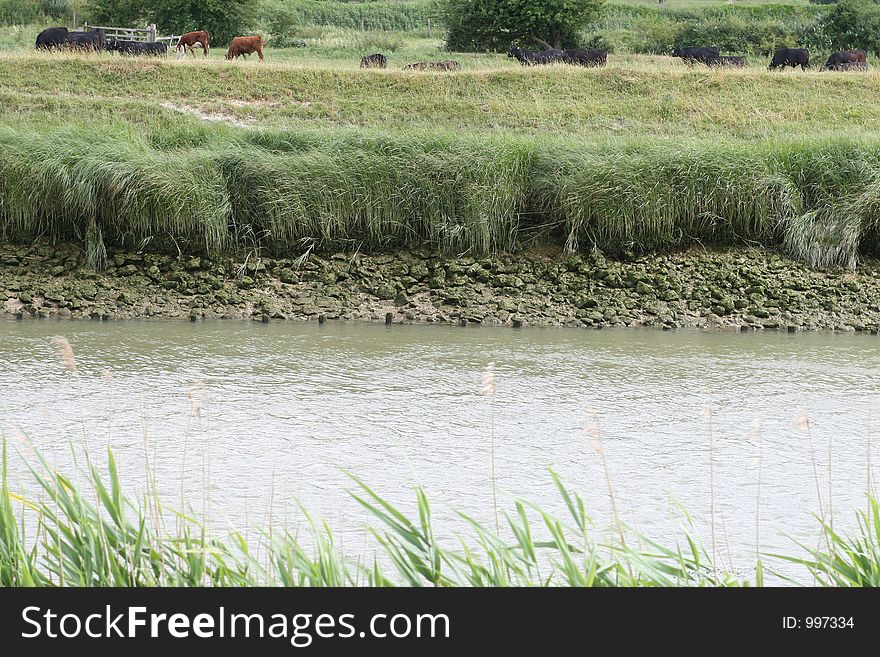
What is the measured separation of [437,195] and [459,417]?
6.75 metres

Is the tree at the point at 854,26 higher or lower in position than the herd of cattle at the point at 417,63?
higher

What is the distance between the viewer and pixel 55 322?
14.4 meters

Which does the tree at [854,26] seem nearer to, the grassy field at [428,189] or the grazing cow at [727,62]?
the grazing cow at [727,62]

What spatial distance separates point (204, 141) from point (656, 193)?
22.7ft

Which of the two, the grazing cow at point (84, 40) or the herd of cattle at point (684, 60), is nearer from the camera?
the grazing cow at point (84, 40)

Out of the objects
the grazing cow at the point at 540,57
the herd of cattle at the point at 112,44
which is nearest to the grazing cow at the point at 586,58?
the grazing cow at the point at 540,57

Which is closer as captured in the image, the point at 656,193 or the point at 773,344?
the point at 773,344

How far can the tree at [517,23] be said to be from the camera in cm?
4475

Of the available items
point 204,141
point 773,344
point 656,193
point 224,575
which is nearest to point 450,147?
point 656,193

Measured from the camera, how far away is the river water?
7.56 meters

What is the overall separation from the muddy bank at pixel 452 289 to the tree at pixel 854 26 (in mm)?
36283

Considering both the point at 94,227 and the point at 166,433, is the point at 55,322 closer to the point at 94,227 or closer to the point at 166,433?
the point at 94,227

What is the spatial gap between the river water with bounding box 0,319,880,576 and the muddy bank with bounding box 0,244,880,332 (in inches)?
17.7

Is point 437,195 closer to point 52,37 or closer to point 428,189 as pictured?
point 428,189
